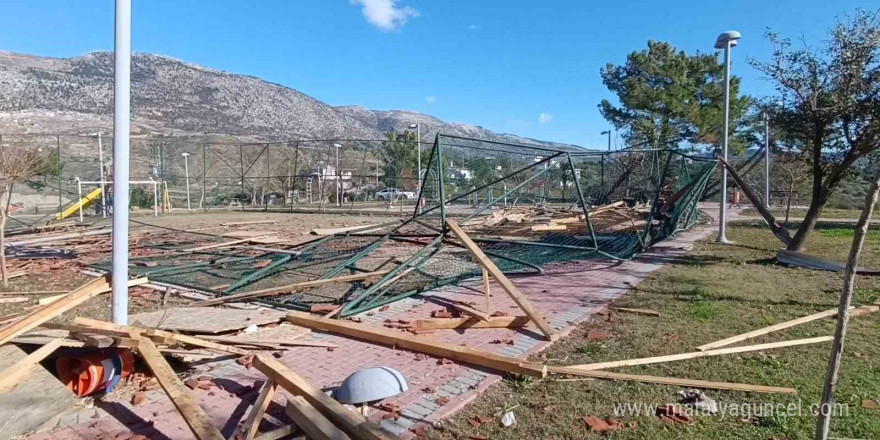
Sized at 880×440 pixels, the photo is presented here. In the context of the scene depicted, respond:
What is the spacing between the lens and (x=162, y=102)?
8481 cm

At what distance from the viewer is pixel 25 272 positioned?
27.9ft

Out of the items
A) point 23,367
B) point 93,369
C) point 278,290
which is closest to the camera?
point 23,367

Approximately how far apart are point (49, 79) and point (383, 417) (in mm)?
97643

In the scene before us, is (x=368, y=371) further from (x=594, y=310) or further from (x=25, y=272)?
(x=25, y=272)

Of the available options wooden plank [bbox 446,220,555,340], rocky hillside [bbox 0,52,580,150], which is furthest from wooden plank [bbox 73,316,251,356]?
rocky hillside [bbox 0,52,580,150]

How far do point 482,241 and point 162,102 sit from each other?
9120cm

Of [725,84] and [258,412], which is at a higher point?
[725,84]

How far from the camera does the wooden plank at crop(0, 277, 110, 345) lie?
147 inches

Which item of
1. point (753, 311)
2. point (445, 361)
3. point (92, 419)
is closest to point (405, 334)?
point (445, 361)

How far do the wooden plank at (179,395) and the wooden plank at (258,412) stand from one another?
0.51 feet

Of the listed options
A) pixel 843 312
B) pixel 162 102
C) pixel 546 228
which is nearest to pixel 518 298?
pixel 843 312

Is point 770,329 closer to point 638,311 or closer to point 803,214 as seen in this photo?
point 638,311

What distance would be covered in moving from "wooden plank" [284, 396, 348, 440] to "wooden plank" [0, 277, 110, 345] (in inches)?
83.8

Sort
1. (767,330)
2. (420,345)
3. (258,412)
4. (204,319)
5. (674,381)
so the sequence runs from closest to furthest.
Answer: (258,412), (674,381), (420,345), (767,330), (204,319)
